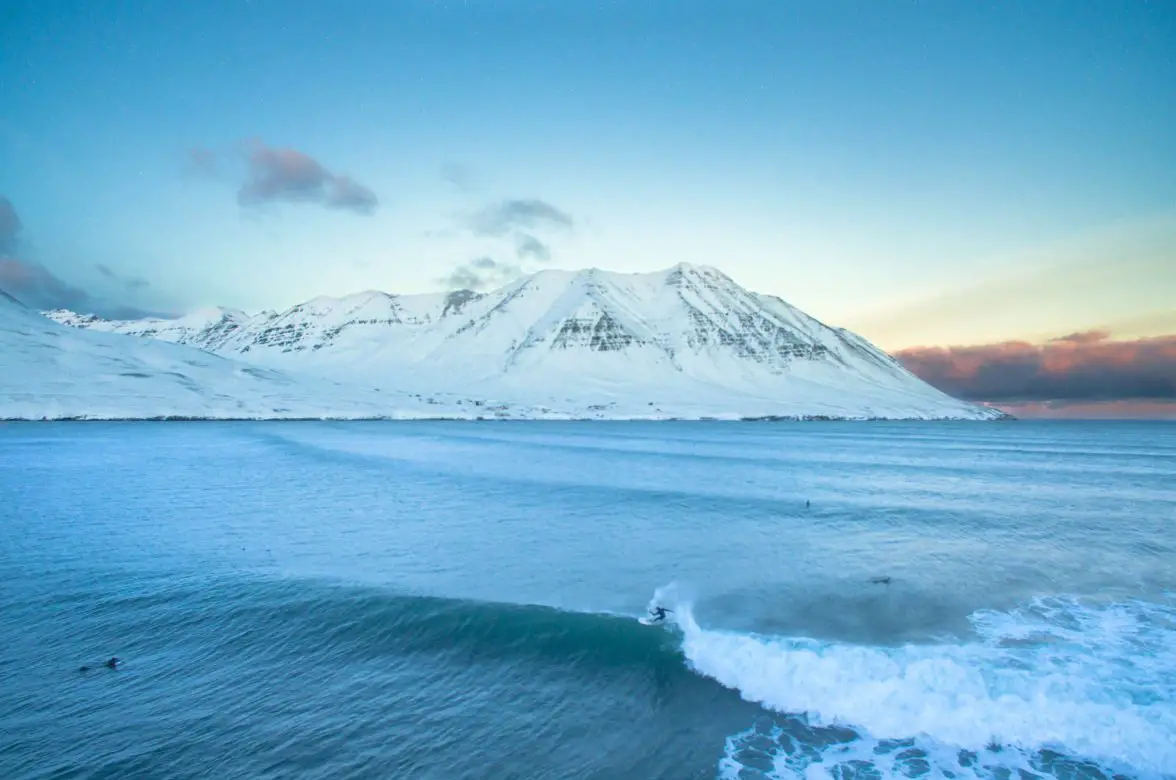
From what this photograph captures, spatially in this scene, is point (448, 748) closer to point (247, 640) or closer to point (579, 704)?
point (579, 704)

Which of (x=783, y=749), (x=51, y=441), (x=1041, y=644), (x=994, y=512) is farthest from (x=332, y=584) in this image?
(x=51, y=441)

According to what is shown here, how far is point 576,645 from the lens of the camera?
1344cm

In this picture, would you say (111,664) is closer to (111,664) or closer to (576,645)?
(111,664)

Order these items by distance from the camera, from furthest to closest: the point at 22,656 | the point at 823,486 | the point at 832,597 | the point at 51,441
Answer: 1. the point at 51,441
2. the point at 823,486
3. the point at 832,597
4. the point at 22,656

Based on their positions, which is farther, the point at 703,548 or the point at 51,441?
the point at 51,441

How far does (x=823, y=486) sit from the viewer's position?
45.7 metres

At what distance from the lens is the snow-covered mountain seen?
138375 millimetres

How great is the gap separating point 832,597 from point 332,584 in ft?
47.7

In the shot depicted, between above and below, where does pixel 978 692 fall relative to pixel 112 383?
below

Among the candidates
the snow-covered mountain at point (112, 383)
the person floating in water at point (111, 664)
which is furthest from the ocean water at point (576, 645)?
the snow-covered mountain at point (112, 383)

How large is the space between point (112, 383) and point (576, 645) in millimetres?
189934

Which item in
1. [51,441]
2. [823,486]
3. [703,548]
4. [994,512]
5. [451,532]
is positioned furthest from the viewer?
[51,441]

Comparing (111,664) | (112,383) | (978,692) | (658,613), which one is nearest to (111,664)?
(111,664)

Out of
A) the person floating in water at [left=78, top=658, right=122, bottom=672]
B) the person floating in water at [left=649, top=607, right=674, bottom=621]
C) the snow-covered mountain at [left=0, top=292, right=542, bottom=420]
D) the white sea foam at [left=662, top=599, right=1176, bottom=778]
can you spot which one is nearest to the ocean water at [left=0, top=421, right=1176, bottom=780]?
the white sea foam at [left=662, top=599, right=1176, bottom=778]
